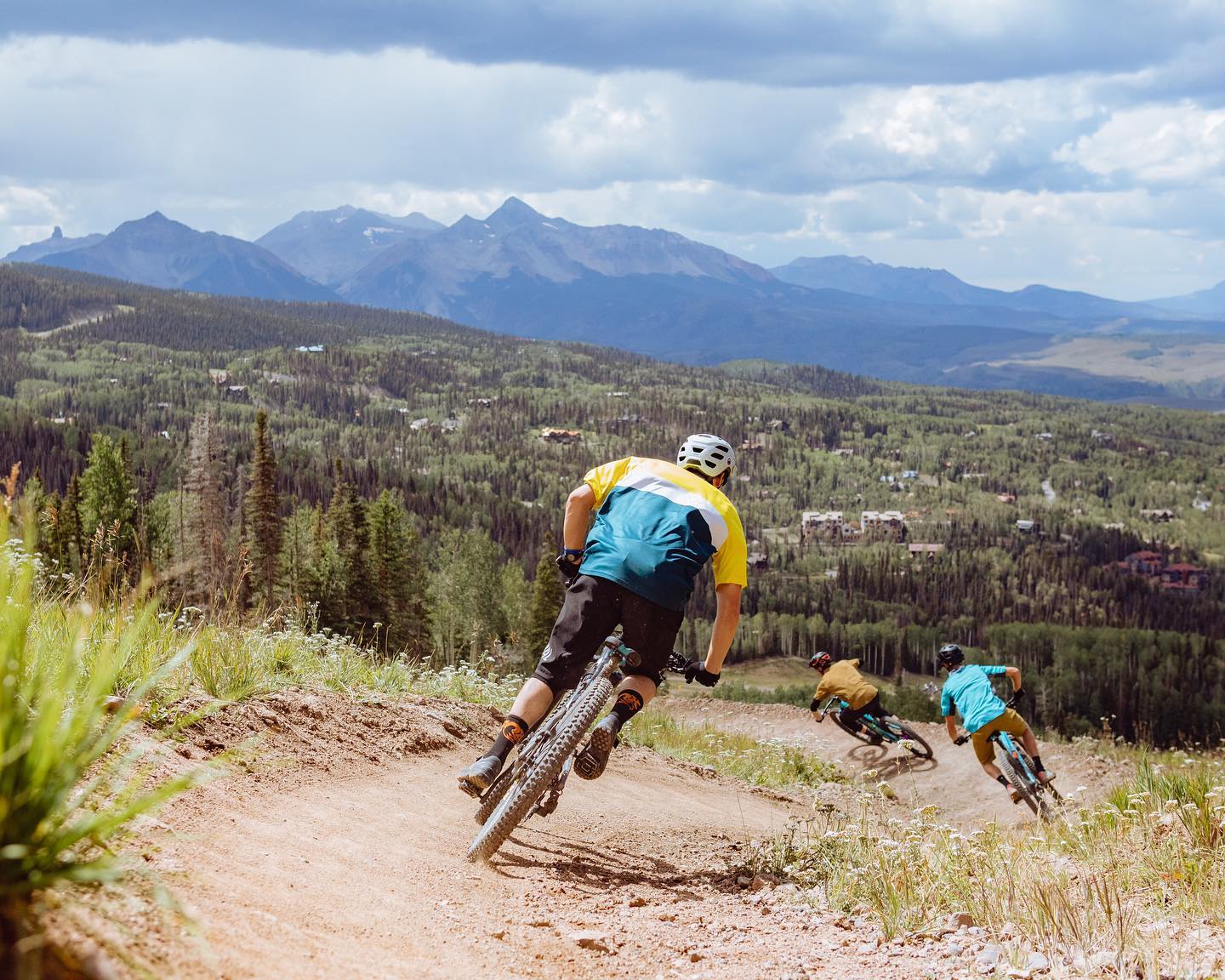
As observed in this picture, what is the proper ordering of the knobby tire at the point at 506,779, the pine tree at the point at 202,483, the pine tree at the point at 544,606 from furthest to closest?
the pine tree at the point at 544,606 → the pine tree at the point at 202,483 → the knobby tire at the point at 506,779

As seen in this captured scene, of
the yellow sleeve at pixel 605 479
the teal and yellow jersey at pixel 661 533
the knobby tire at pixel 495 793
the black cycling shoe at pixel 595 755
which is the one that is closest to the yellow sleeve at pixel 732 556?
the teal and yellow jersey at pixel 661 533

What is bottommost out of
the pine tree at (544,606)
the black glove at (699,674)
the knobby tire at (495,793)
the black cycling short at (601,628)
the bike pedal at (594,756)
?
the pine tree at (544,606)

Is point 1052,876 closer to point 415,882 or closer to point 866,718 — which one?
point 415,882

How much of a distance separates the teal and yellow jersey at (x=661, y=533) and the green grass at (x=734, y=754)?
6925 millimetres

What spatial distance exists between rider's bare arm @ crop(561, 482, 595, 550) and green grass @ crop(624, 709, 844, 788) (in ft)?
21.3

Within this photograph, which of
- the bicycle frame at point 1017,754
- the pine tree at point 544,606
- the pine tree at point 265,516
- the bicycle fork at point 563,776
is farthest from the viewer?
the pine tree at point 544,606

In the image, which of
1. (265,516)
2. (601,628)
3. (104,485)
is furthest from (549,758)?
(104,485)

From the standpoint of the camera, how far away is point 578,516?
745cm

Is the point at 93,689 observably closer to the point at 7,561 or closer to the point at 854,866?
the point at 7,561

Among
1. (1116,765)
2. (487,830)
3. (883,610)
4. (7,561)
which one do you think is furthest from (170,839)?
(883,610)

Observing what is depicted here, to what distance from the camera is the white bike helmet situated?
749 cm

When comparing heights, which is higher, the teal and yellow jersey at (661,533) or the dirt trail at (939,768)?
the teal and yellow jersey at (661,533)

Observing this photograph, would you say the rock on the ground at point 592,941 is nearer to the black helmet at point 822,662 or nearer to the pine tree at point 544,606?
the black helmet at point 822,662

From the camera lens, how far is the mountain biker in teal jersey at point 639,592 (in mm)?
6707
